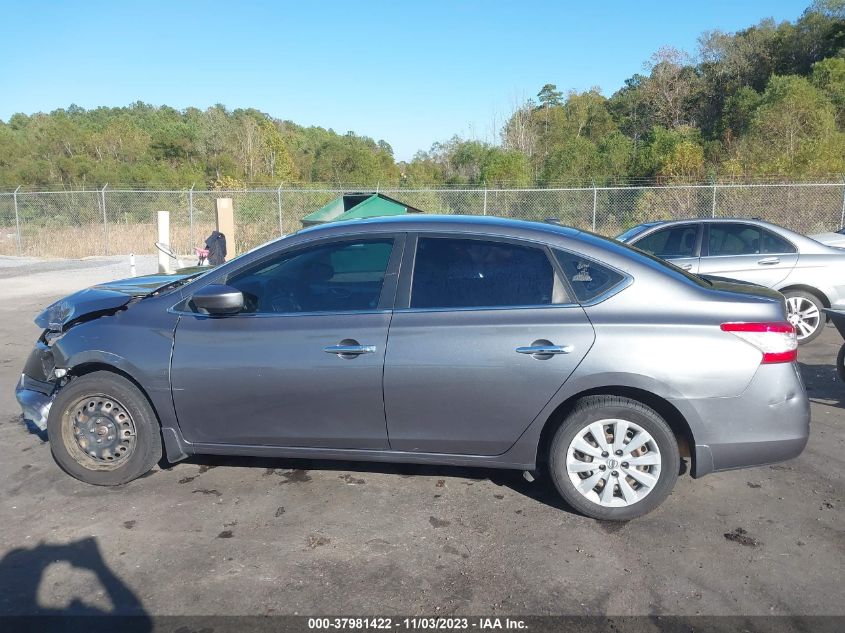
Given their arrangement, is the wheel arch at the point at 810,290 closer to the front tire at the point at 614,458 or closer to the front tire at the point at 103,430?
the front tire at the point at 614,458

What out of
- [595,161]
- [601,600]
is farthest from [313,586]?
[595,161]

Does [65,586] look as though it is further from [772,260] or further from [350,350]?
[772,260]

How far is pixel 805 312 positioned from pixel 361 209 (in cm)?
843

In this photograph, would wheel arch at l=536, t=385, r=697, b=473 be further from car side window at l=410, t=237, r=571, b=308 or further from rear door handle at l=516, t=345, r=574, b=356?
car side window at l=410, t=237, r=571, b=308

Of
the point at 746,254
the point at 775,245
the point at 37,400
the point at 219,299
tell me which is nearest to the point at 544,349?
the point at 219,299

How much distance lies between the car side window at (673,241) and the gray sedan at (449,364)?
4531 mm

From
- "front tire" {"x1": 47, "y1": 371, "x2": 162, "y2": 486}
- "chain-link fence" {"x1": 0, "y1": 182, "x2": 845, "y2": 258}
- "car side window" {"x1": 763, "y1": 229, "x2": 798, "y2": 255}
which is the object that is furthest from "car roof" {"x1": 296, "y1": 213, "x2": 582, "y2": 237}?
"chain-link fence" {"x1": 0, "y1": 182, "x2": 845, "y2": 258}

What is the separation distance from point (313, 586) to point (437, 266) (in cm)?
191

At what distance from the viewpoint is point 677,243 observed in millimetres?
8914

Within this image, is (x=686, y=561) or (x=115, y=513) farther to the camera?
(x=115, y=513)

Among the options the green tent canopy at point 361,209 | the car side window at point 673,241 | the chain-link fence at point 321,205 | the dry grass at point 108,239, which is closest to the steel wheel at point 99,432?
the car side window at point 673,241

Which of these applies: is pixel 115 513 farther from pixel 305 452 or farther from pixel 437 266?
pixel 437 266

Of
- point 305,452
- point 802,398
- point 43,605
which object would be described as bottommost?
point 43,605

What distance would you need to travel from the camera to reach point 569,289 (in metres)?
4.07
